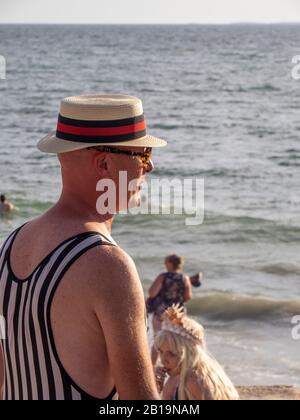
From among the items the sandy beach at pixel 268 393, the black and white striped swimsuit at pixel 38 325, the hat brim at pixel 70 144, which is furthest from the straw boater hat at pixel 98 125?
the sandy beach at pixel 268 393

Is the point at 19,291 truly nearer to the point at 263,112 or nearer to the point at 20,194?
the point at 20,194

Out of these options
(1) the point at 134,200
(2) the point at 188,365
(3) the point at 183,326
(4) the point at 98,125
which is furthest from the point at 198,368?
(4) the point at 98,125

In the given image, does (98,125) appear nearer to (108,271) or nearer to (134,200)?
(134,200)

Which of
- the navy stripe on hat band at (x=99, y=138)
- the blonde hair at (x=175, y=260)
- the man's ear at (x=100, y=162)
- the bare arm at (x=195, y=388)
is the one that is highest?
the navy stripe on hat band at (x=99, y=138)

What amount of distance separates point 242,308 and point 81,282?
9.91 m

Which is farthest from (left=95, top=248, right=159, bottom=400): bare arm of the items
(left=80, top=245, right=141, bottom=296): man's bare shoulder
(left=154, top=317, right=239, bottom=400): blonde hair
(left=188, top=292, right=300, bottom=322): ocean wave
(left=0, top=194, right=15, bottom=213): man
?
(left=0, top=194, right=15, bottom=213): man

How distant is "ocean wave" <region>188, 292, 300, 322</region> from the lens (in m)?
11.5

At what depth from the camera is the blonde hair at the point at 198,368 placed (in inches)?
193

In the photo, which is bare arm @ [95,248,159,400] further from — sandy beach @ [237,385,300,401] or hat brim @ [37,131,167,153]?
sandy beach @ [237,385,300,401]

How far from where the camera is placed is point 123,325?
2035 mm

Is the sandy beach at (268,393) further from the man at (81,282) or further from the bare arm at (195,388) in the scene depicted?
the man at (81,282)

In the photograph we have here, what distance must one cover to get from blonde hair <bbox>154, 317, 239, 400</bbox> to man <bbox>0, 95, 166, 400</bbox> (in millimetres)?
2673

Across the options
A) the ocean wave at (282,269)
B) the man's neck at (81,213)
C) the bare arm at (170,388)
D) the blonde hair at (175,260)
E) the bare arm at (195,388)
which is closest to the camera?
the man's neck at (81,213)
